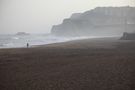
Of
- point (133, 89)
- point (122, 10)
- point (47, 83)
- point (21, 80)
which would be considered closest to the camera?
point (133, 89)

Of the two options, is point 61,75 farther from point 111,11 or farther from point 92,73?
point 111,11

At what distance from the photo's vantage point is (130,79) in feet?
38.2

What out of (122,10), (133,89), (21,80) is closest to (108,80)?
(133,89)

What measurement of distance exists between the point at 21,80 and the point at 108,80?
4779 millimetres

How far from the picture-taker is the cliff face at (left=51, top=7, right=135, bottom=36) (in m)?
132

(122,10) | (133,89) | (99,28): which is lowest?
(133,89)

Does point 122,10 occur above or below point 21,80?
above

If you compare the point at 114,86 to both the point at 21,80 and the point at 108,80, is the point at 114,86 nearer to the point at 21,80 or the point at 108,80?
the point at 108,80

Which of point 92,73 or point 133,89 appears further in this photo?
point 92,73

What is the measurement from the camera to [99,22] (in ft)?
502

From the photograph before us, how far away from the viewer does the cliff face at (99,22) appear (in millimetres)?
132000

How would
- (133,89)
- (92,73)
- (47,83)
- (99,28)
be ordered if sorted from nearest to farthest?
(133,89), (47,83), (92,73), (99,28)

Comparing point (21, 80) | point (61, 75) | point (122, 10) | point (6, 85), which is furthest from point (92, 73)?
point (122, 10)

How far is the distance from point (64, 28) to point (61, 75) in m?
131
